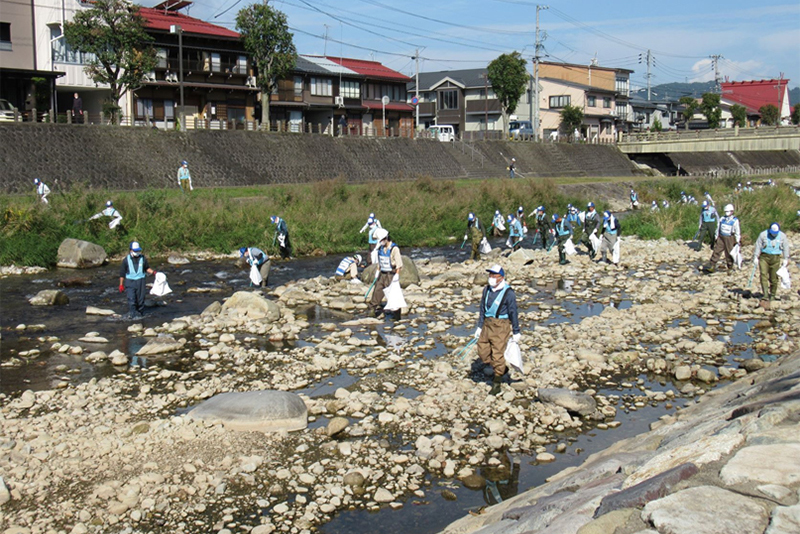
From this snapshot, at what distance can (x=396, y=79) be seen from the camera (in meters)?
68.6

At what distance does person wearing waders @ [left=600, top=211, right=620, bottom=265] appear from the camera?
23641 millimetres

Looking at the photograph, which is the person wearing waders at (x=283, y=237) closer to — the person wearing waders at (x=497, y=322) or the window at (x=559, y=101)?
Answer: the person wearing waders at (x=497, y=322)

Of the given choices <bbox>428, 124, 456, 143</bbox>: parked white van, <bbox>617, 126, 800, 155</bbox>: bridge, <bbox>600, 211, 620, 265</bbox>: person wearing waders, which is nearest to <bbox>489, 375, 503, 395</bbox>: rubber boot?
<bbox>600, 211, 620, 265</bbox>: person wearing waders

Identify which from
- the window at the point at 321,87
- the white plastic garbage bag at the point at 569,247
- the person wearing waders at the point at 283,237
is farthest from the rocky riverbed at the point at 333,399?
the window at the point at 321,87

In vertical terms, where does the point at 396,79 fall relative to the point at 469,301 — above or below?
above

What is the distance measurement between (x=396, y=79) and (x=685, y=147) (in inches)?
1034

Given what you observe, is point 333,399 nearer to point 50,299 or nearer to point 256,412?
point 256,412

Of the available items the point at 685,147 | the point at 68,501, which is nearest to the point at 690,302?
the point at 68,501

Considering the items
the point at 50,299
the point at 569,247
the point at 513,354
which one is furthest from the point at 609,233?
the point at 50,299

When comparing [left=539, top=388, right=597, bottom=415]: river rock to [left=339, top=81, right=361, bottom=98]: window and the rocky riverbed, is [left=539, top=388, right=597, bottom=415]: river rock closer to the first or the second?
the rocky riverbed

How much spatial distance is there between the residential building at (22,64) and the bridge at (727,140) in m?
47.5

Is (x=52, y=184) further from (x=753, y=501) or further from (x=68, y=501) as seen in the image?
(x=753, y=501)

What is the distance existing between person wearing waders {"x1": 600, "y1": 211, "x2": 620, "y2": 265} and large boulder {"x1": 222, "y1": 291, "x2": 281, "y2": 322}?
38.5 ft

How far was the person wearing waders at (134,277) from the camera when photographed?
1630 cm
